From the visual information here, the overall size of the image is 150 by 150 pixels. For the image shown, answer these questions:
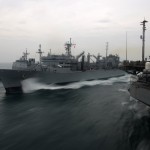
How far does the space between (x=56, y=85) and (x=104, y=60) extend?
66.0 metres

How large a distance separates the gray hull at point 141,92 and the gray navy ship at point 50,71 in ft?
108

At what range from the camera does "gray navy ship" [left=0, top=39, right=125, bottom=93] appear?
2148 inches

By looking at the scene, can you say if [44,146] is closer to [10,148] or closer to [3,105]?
[10,148]

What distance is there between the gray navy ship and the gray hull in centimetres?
3307

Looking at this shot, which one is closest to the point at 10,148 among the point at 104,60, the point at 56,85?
the point at 56,85

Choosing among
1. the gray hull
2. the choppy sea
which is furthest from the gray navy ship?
the gray hull

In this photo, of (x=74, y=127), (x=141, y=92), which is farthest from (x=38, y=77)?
(x=74, y=127)

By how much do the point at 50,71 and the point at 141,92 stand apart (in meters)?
43.5

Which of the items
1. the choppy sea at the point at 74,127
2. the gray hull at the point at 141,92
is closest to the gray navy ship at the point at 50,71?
the choppy sea at the point at 74,127

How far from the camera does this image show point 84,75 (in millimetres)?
83938

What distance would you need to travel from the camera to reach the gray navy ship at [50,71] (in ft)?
179

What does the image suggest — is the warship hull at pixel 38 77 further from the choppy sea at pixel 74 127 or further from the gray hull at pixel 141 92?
the gray hull at pixel 141 92

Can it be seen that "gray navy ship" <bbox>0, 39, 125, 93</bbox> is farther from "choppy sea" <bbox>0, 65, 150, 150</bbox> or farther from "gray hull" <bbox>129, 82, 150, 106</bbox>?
"gray hull" <bbox>129, 82, 150, 106</bbox>

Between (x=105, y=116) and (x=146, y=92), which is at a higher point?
(x=146, y=92)
